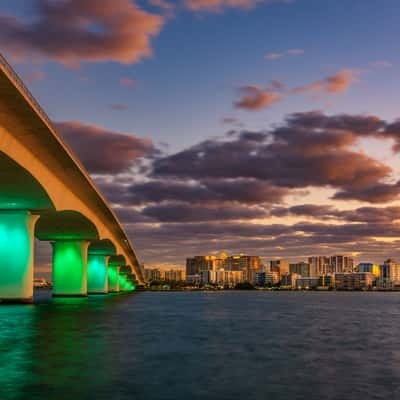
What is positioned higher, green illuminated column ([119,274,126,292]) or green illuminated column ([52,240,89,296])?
green illuminated column ([52,240,89,296])

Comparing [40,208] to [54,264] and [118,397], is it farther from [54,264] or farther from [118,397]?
[118,397]

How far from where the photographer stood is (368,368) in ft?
58.2

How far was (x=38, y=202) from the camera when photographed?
160 ft

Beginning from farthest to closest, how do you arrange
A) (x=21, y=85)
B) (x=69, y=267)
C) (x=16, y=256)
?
(x=69, y=267)
(x=16, y=256)
(x=21, y=85)

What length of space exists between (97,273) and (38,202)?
62.2m

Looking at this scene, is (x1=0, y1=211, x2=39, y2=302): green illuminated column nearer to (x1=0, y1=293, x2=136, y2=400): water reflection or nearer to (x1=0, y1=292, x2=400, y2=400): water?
(x1=0, y1=293, x2=136, y2=400): water reflection

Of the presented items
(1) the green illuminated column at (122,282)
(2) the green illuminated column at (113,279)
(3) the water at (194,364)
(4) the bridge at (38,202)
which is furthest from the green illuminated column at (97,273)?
(3) the water at (194,364)

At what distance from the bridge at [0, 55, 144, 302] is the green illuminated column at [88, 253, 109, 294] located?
21.7m

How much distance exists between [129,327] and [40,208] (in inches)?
817

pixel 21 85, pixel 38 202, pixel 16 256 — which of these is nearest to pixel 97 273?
pixel 16 256

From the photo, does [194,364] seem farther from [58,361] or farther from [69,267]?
[69,267]

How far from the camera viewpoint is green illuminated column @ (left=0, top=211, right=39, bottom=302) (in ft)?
160

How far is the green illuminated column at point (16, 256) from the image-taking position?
160 feet

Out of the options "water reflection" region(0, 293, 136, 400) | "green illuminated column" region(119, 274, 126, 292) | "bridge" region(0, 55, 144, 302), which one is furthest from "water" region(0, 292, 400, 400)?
"green illuminated column" region(119, 274, 126, 292)
